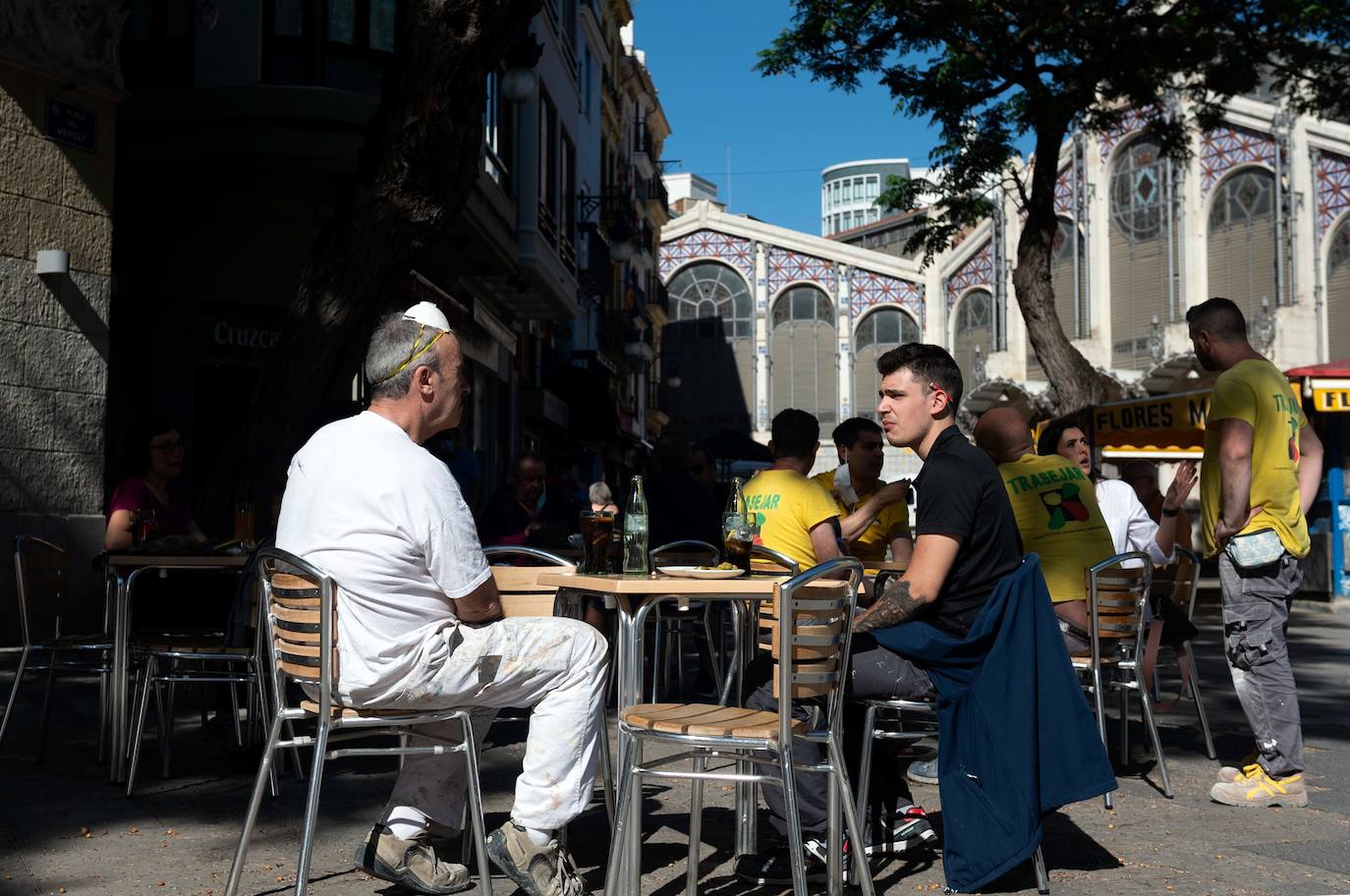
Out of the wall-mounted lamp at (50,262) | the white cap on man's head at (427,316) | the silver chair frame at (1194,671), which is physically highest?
the wall-mounted lamp at (50,262)

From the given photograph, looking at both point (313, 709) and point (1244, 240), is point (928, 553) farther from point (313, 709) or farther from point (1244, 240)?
point (1244, 240)

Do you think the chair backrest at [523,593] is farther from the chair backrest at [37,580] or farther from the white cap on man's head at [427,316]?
the chair backrest at [37,580]

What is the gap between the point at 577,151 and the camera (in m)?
27.8

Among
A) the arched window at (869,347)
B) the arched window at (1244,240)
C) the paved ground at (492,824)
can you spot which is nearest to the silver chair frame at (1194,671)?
the paved ground at (492,824)

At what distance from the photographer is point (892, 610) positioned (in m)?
4.02

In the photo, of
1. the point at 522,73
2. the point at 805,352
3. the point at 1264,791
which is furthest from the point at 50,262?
the point at 805,352

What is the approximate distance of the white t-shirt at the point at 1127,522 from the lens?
7.52 meters

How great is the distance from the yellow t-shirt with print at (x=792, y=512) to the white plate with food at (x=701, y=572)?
5.52 feet

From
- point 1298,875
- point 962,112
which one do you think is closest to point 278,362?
point 1298,875

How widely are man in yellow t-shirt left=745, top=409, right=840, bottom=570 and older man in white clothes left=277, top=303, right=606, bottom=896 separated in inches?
85.4

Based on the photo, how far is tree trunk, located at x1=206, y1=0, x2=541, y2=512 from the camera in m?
7.98

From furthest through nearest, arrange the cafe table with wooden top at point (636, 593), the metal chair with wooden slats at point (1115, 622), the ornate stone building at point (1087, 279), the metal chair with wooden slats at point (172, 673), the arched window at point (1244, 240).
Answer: the arched window at point (1244, 240)
the ornate stone building at point (1087, 279)
the metal chair with wooden slats at point (1115, 622)
the metal chair with wooden slats at point (172, 673)
the cafe table with wooden top at point (636, 593)

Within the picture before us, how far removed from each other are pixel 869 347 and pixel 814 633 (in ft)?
153

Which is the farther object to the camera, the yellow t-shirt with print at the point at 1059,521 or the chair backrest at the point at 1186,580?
the chair backrest at the point at 1186,580
